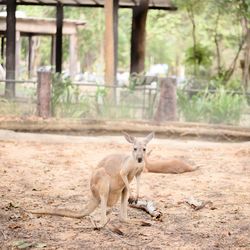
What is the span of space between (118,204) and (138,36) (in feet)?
34.8

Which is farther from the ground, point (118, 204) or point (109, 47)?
point (109, 47)

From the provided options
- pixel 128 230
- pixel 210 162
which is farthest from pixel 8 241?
pixel 210 162

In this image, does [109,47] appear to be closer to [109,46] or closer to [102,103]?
[109,46]

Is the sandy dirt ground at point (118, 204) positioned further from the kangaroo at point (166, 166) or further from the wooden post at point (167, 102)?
→ the wooden post at point (167, 102)

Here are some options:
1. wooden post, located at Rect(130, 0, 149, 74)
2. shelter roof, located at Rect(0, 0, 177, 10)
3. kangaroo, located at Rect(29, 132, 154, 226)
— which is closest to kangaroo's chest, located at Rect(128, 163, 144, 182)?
kangaroo, located at Rect(29, 132, 154, 226)

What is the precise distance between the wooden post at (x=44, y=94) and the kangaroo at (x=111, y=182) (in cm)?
750

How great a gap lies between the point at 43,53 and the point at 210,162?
126 feet

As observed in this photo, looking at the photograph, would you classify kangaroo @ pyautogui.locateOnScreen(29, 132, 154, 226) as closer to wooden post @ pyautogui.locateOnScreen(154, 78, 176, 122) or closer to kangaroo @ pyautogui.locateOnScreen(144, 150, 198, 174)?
kangaroo @ pyautogui.locateOnScreen(144, 150, 198, 174)

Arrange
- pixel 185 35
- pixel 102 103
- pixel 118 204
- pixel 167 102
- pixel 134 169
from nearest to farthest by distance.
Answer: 1. pixel 134 169
2. pixel 118 204
3. pixel 167 102
4. pixel 102 103
5. pixel 185 35

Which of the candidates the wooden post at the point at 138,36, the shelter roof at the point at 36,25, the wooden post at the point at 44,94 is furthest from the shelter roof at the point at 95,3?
the wooden post at the point at 44,94

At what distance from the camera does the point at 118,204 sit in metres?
7.82

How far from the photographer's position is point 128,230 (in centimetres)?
657

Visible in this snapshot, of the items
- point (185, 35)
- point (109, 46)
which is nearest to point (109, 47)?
point (109, 46)

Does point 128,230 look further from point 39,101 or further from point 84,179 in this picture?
point 39,101
